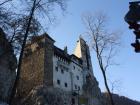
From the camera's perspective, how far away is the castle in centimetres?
5563

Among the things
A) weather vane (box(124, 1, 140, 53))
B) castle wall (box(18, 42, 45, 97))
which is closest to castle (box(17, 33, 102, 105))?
castle wall (box(18, 42, 45, 97))

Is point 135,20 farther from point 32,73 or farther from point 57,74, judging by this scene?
point 32,73

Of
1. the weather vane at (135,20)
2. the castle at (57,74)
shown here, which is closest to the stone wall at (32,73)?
the castle at (57,74)

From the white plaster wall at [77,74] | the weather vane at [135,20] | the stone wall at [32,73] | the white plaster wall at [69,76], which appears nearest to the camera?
the weather vane at [135,20]

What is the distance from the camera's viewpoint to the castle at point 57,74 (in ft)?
183

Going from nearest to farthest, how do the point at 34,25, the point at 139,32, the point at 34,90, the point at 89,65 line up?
the point at 139,32 → the point at 34,25 → the point at 34,90 → the point at 89,65

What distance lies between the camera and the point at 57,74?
189 feet

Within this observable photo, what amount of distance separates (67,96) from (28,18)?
1533 inches

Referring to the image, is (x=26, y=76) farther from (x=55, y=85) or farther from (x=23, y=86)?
(x=55, y=85)

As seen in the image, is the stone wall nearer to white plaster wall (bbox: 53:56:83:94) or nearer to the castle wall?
the castle wall

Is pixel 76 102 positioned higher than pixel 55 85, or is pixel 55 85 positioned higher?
pixel 55 85

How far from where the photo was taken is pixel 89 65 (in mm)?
76250

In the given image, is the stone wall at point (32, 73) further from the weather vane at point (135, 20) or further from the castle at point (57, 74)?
the weather vane at point (135, 20)

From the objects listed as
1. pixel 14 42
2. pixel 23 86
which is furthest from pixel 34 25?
pixel 23 86
